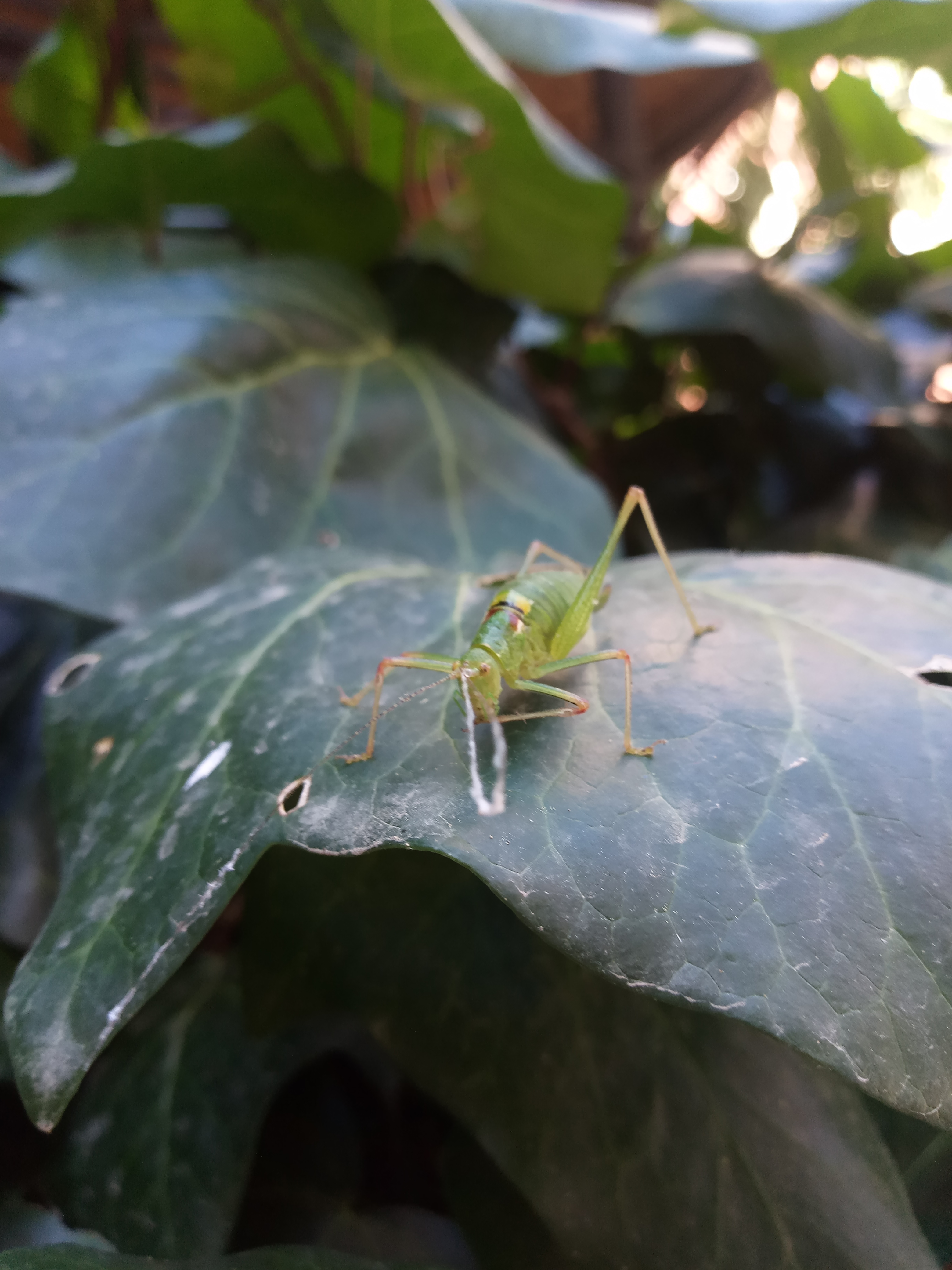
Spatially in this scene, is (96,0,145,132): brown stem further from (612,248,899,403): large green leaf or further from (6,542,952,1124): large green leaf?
(6,542,952,1124): large green leaf

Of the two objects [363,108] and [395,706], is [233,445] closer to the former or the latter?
[395,706]

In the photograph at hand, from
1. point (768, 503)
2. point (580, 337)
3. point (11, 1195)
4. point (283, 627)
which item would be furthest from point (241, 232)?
point (11, 1195)

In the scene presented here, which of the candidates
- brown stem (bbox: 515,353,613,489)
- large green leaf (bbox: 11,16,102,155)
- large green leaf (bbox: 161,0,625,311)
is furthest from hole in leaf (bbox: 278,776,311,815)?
large green leaf (bbox: 11,16,102,155)

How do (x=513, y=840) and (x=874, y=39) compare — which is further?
(x=874, y=39)

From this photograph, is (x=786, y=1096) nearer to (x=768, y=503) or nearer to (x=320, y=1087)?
(x=320, y=1087)

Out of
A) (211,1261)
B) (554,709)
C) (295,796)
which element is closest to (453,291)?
(554,709)

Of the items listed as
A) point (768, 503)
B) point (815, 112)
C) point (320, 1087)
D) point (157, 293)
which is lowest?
point (320, 1087)

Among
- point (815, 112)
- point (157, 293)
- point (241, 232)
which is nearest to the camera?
point (157, 293)
